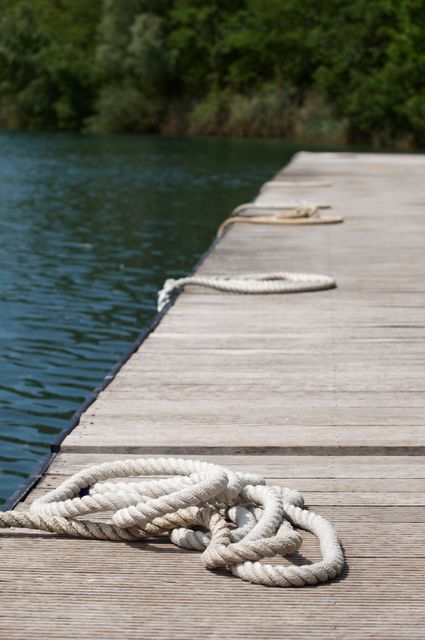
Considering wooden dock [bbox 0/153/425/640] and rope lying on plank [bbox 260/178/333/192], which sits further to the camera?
rope lying on plank [bbox 260/178/333/192]

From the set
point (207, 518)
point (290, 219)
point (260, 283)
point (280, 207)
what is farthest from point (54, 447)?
point (280, 207)

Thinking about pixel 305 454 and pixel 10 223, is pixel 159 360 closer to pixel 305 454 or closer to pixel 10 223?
pixel 305 454

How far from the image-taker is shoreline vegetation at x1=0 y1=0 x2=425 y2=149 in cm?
4112

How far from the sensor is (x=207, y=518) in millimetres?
2744

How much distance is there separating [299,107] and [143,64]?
6840 mm

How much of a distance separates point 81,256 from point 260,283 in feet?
21.2

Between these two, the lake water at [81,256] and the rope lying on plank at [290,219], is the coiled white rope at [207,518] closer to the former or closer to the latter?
the lake water at [81,256]

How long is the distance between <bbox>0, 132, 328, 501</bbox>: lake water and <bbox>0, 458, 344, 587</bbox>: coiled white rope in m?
2.23

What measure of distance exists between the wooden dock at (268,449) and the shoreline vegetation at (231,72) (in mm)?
34852

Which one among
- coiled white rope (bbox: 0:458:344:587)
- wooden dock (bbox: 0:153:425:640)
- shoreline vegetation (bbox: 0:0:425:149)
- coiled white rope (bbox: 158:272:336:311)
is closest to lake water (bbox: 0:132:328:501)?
coiled white rope (bbox: 158:272:336:311)

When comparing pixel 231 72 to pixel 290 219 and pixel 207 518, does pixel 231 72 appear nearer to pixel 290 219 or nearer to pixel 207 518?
pixel 290 219

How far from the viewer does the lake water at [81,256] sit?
6723 mm

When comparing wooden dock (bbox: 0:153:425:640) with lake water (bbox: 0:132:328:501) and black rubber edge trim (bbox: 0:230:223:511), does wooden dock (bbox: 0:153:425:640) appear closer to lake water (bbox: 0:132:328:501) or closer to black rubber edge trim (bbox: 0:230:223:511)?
black rubber edge trim (bbox: 0:230:223:511)

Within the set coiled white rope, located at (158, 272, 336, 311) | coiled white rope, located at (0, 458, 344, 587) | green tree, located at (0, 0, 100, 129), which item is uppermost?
coiled white rope, located at (0, 458, 344, 587)
